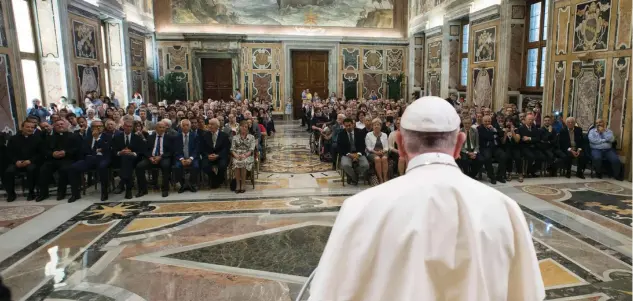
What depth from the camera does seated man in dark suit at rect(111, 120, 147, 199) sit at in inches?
275

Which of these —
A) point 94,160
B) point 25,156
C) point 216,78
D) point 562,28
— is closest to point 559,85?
point 562,28

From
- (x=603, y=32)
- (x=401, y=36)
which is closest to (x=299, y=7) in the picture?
(x=401, y=36)

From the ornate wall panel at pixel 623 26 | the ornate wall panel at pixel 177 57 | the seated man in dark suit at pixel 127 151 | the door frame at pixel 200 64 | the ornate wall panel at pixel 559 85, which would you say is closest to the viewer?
the seated man in dark suit at pixel 127 151

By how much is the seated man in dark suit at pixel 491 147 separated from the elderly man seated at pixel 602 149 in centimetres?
173

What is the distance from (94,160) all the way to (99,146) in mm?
247

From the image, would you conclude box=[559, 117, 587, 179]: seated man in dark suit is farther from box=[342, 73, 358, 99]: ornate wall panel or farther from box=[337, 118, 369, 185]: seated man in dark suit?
box=[342, 73, 358, 99]: ornate wall panel

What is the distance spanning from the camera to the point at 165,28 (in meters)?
19.2

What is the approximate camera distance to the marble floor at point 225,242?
12.6 ft

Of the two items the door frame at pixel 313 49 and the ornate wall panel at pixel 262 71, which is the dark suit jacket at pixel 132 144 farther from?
the door frame at pixel 313 49

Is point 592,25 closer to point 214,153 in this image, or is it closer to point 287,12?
point 214,153

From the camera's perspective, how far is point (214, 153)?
24.8 feet

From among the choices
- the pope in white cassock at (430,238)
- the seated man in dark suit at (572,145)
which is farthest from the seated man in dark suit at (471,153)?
the pope in white cassock at (430,238)

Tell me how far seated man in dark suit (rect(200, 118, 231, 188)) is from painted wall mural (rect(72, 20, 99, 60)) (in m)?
6.46

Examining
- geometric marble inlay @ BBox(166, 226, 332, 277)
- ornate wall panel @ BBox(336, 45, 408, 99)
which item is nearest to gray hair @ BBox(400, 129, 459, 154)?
geometric marble inlay @ BBox(166, 226, 332, 277)
